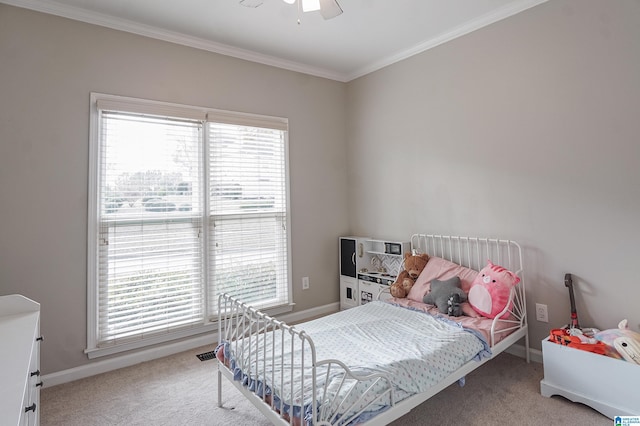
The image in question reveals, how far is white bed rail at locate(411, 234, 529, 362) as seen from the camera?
2.48 metres

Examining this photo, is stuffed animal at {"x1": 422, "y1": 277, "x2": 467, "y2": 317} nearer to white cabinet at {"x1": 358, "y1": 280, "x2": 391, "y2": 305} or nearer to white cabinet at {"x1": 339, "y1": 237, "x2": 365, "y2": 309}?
white cabinet at {"x1": 358, "y1": 280, "x2": 391, "y2": 305}

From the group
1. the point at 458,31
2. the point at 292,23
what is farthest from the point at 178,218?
the point at 458,31

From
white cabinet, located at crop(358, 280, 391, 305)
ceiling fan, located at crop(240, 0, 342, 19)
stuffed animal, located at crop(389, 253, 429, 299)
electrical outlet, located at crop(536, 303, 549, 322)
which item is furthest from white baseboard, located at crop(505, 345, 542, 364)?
ceiling fan, located at crop(240, 0, 342, 19)

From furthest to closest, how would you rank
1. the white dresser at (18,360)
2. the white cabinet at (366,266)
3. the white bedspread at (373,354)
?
the white cabinet at (366,266)
the white bedspread at (373,354)
the white dresser at (18,360)

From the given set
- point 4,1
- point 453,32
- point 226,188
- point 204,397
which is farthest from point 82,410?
point 453,32

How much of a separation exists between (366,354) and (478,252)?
5.27ft

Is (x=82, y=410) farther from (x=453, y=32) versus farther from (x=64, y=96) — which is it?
(x=453, y=32)

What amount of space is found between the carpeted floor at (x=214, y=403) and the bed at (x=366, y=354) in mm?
161

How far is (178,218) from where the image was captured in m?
2.98

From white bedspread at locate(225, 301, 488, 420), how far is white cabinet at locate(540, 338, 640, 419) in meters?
0.44

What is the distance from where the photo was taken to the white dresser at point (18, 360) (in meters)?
0.96

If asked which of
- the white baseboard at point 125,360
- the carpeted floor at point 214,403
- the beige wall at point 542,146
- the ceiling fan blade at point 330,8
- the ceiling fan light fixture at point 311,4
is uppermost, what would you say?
the ceiling fan light fixture at point 311,4

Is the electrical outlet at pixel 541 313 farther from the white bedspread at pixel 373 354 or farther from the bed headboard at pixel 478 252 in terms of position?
the white bedspread at pixel 373 354

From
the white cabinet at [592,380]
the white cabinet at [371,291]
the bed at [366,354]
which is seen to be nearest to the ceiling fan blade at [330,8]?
the bed at [366,354]
